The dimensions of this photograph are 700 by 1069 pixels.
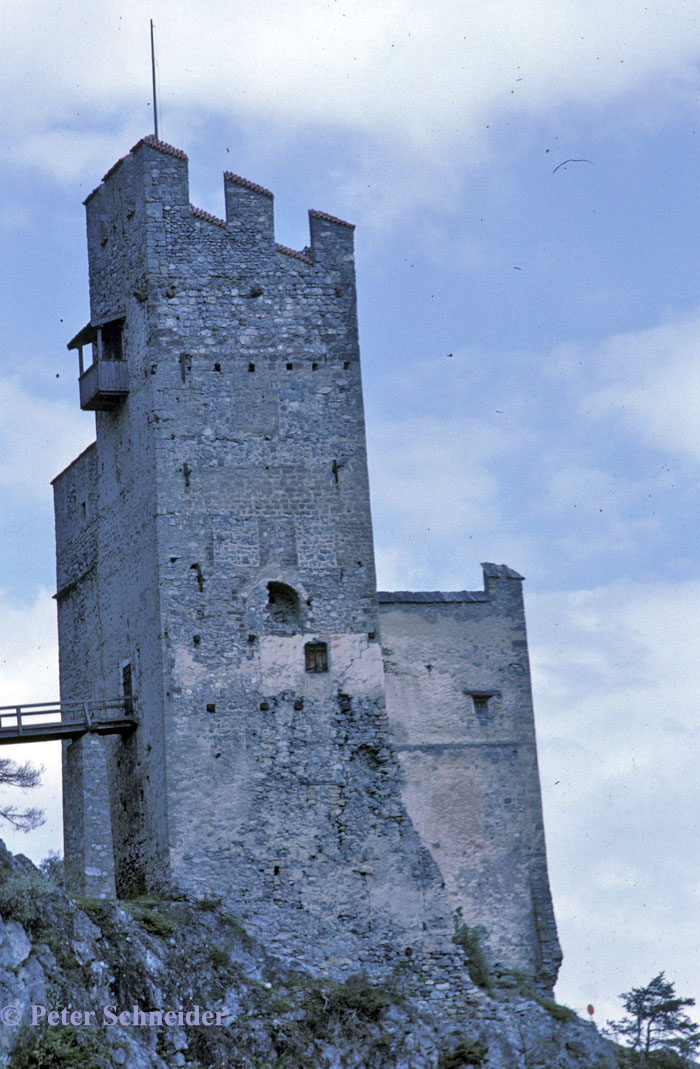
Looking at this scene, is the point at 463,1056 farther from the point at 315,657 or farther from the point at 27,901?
the point at 27,901

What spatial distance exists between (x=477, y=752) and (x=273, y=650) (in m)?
4.50

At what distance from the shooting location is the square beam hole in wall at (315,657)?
137 ft

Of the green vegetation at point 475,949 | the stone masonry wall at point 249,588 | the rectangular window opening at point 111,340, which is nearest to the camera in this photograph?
the stone masonry wall at point 249,588

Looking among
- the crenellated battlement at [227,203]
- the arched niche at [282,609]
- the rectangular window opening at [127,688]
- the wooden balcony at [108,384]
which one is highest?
the crenellated battlement at [227,203]

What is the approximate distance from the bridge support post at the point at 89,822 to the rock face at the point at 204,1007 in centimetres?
96

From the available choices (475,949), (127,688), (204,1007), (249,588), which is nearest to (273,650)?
(249,588)

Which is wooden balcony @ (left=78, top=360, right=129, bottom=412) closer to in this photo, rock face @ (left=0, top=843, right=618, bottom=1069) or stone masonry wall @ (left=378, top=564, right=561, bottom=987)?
stone masonry wall @ (left=378, top=564, right=561, bottom=987)

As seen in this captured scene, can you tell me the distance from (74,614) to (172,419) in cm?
627

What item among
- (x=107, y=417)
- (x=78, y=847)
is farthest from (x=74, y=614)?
(x=78, y=847)

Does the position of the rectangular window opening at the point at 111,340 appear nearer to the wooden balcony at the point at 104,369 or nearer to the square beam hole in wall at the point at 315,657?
the wooden balcony at the point at 104,369

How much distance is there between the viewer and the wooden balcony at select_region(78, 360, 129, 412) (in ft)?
143

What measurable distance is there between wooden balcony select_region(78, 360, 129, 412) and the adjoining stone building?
0.17 ft

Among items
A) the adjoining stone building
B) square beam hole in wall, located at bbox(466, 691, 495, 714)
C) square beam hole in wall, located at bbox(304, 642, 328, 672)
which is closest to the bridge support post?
the adjoining stone building

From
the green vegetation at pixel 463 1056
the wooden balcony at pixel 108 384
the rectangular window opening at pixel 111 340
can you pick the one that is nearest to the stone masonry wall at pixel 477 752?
the green vegetation at pixel 463 1056
